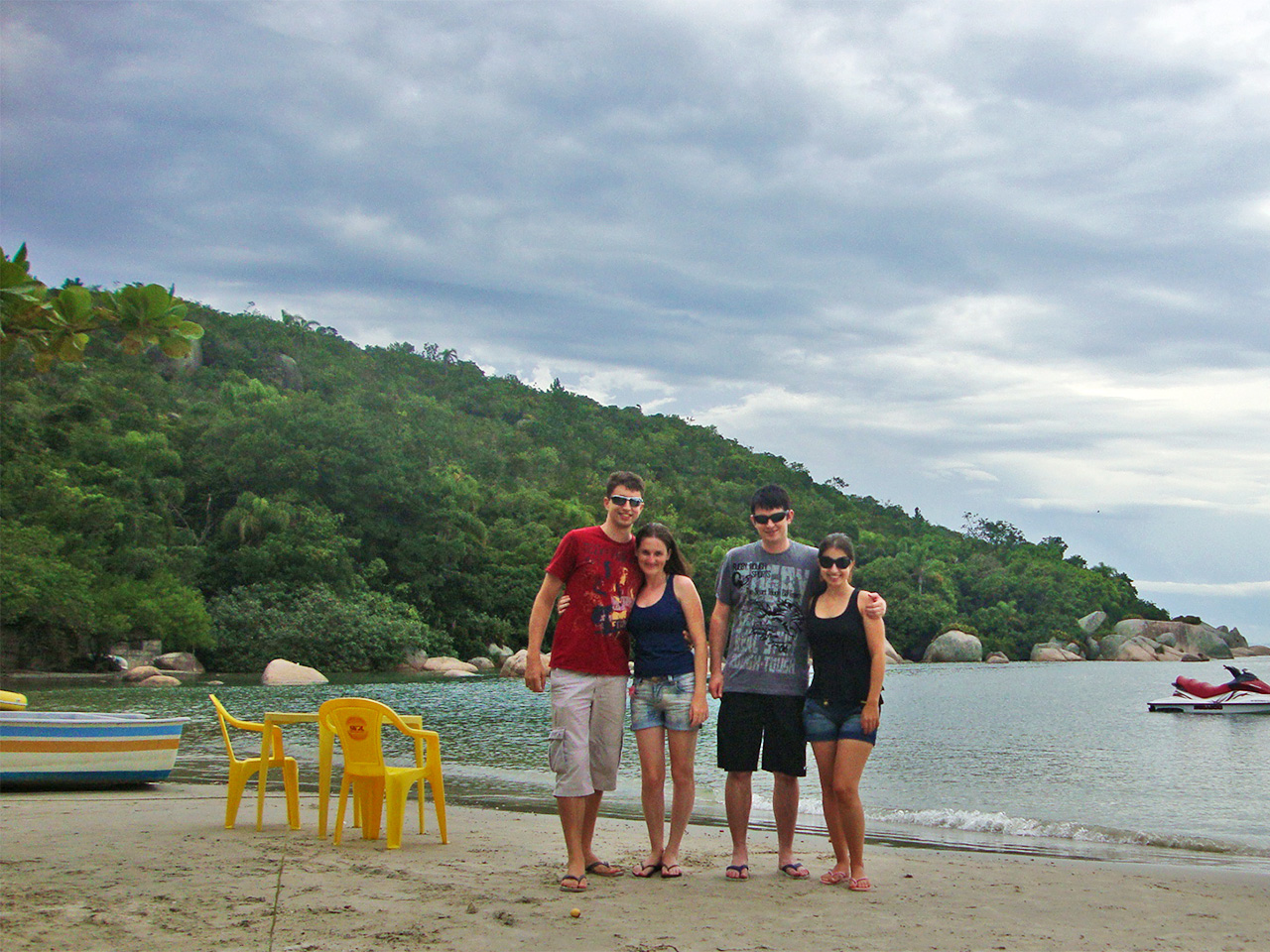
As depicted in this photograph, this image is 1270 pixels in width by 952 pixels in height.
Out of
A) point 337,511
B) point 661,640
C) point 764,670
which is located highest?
point 337,511

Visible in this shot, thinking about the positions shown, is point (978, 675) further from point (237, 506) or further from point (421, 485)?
point (237, 506)

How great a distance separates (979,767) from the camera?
15734 mm

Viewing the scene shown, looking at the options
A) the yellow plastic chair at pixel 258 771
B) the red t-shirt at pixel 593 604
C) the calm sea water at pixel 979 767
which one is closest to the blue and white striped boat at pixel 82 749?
the calm sea water at pixel 979 767

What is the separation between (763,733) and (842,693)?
1.51 feet

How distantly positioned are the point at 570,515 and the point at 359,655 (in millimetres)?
21467

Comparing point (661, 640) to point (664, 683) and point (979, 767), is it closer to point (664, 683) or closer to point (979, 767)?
point (664, 683)

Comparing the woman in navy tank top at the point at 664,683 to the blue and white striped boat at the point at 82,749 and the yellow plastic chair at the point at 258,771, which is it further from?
the blue and white striped boat at the point at 82,749

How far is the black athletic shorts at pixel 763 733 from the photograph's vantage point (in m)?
5.18

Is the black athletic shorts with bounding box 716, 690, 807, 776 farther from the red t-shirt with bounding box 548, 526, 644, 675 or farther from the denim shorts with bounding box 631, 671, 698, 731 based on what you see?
the red t-shirt with bounding box 548, 526, 644, 675

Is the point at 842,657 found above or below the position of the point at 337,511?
below

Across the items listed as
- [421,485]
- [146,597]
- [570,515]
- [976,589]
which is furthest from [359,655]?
[976,589]

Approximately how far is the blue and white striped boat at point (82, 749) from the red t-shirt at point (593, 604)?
5529 mm

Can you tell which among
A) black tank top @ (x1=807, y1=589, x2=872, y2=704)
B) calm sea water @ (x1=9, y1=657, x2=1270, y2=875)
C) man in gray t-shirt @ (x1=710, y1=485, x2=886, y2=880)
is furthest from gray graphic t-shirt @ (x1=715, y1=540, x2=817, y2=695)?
calm sea water @ (x1=9, y1=657, x2=1270, y2=875)

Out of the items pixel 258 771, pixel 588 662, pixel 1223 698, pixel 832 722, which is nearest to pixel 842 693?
pixel 832 722
